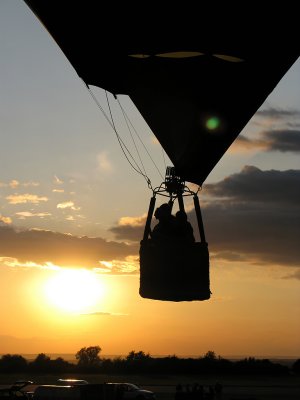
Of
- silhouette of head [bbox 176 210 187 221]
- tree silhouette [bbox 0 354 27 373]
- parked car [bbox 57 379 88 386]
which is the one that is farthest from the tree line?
silhouette of head [bbox 176 210 187 221]

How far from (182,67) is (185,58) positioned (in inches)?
17.4

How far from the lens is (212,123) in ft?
40.8

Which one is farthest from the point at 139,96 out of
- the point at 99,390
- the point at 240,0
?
the point at 99,390

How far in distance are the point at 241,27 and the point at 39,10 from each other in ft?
9.27

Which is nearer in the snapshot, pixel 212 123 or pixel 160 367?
pixel 212 123

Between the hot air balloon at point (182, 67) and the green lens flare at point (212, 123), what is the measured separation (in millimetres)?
24

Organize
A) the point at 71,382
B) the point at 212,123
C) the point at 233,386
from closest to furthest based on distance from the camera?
the point at 212,123 < the point at 71,382 < the point at 233,386

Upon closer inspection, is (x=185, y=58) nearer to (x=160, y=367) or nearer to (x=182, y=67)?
(x=182, y=67)

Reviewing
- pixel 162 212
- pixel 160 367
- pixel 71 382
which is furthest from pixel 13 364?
pixel 162 212

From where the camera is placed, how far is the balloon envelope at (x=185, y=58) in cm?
898

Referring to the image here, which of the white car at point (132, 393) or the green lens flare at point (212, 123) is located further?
→ the white car at point (132, 393)

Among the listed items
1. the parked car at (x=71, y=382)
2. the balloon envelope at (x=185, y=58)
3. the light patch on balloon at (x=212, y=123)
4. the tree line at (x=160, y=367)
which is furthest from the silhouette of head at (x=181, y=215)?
the tree line at (x=160, y=367)

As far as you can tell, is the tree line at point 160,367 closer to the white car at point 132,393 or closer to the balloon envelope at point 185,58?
the white car at point 132,393

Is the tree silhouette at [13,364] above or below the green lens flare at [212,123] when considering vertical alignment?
above
